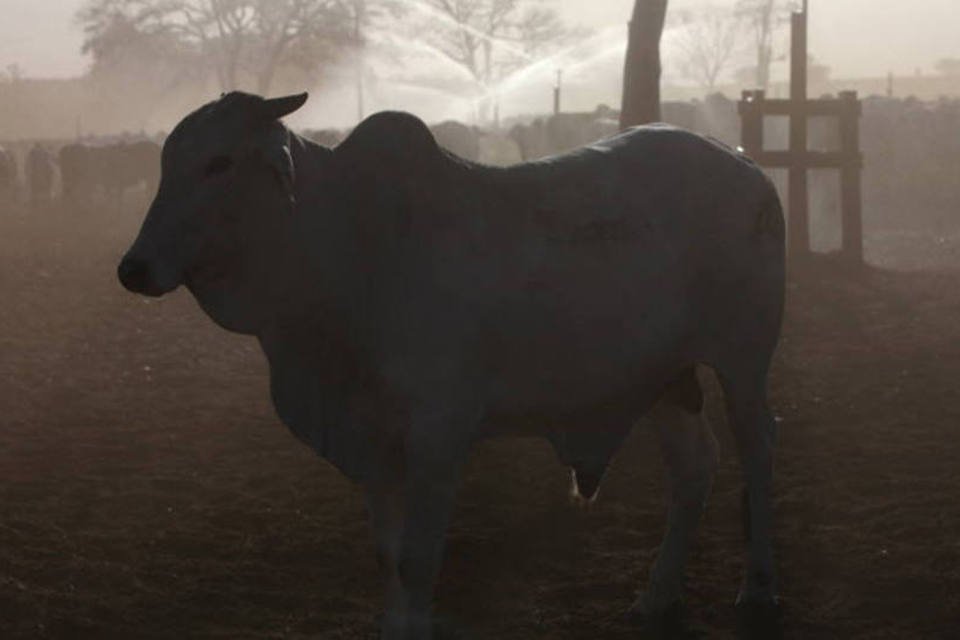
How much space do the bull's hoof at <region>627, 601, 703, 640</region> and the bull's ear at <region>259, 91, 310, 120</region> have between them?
6.66 ft

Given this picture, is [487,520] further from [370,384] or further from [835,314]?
[835,314]

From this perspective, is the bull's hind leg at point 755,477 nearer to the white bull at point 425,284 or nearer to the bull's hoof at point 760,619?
the bull's hoof at point 760,619

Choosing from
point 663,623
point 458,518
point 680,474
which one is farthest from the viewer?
point 458,518

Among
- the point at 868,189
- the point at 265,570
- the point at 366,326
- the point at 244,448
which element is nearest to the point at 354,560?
the point at 265,570

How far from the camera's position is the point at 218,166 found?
4.52 meters

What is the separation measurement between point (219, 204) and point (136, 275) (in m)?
0.31

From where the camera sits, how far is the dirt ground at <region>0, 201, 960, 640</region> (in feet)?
18.3

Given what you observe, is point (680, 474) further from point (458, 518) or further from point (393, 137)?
point (393, 137)

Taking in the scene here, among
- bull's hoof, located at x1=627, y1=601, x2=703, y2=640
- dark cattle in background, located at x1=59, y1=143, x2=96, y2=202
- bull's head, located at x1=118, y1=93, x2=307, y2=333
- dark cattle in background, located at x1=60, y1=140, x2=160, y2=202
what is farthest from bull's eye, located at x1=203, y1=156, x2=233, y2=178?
dark cattle in background, located at x1=59, y1=143, x2=96, y2=202

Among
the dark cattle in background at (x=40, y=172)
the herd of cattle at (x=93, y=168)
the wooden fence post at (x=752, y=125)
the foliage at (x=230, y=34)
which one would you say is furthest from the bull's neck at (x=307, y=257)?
the foliage at (x=230, y=34)

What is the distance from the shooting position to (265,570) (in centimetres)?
612

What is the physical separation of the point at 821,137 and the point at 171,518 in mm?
23622

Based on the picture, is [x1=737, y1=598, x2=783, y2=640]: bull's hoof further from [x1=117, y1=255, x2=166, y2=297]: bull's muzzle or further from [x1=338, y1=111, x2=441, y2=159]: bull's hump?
[x1=117, y1=255, x2=166, y2=297]: bull's muzzle

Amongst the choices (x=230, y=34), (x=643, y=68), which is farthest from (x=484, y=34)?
(x=643, y=68)
